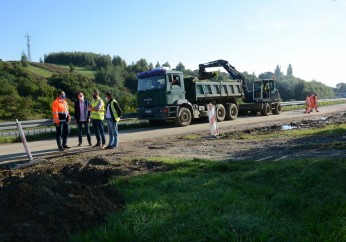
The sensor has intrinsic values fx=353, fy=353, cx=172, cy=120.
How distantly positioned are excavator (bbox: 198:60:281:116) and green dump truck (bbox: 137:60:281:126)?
1.40 m

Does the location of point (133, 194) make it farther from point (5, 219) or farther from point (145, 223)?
point (5, 219)

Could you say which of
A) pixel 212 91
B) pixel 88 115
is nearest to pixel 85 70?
pixel 212 91

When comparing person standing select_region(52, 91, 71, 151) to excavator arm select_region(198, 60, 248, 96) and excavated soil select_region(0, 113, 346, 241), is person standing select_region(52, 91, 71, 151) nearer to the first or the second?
excavated soil select_region(0, 113, 346, 241)

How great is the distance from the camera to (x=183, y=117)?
18.6 metres

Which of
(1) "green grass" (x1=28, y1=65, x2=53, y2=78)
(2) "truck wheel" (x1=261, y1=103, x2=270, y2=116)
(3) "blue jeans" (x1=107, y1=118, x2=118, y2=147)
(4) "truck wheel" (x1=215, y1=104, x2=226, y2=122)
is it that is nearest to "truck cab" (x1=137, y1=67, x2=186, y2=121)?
(4) "truck wheel" (x1=215, y1=104, x2=226, y2=122)

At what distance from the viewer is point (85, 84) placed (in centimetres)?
6309

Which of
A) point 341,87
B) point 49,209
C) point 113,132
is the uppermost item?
point 341,87

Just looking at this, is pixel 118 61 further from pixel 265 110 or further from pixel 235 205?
pixel 235 205

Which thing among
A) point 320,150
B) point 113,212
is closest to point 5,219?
point 113,212

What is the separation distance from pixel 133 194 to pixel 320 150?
17.1 feet

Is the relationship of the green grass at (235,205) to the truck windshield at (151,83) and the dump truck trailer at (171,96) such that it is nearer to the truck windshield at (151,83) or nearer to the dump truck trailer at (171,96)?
the dump truck trailer at (171,96)

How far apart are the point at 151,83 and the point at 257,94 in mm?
11431

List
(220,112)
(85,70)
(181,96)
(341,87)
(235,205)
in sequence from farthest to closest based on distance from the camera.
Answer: (341,87) → (85,70) → (220,112) → (181,96) → (235,205)

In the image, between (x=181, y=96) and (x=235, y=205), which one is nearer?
(x=235, y=205)
